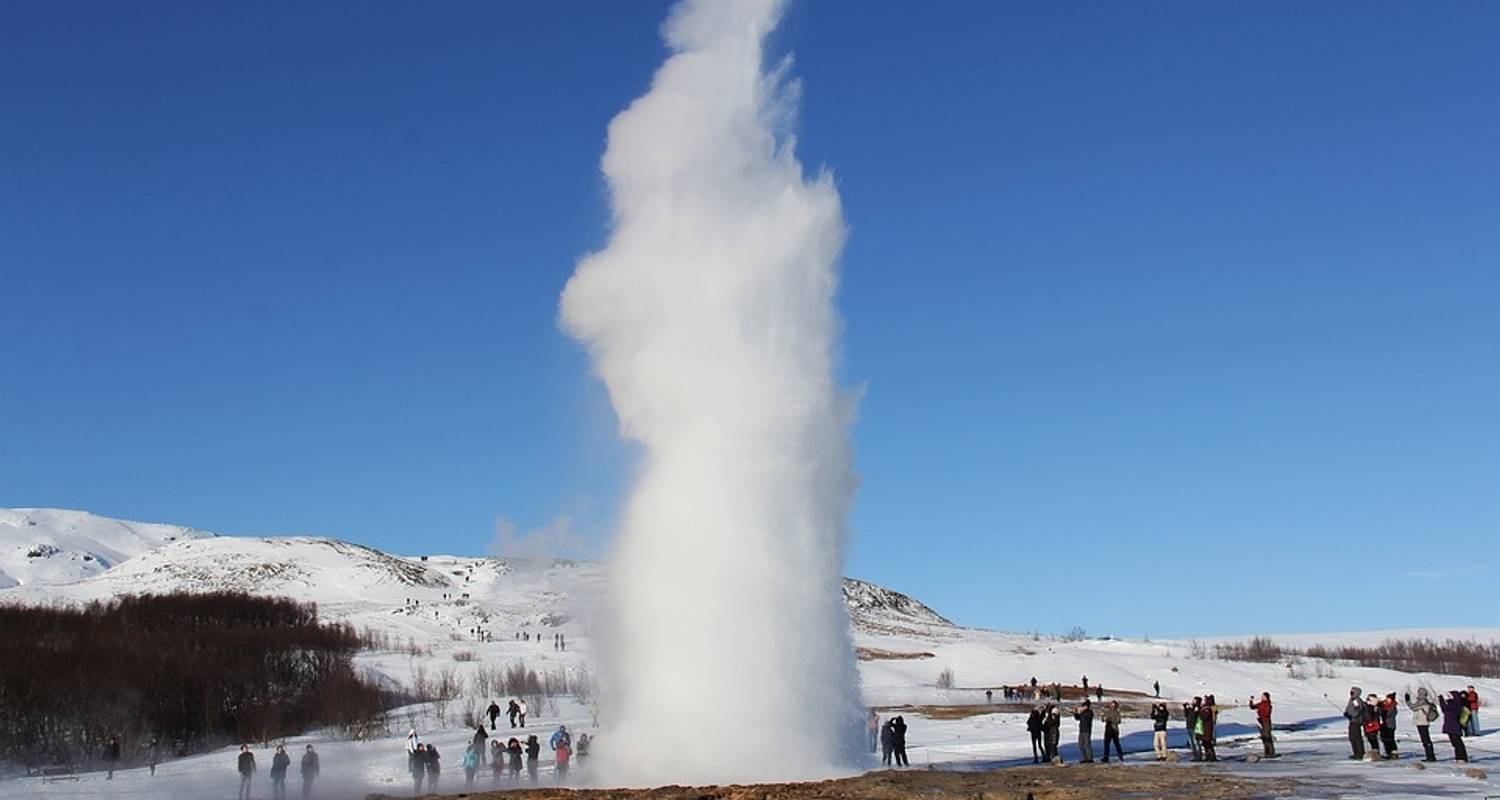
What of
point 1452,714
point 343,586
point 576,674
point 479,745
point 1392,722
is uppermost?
point 343,586

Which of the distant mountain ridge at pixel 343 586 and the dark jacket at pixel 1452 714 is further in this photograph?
the distant mountain ridge at pixel 343 586

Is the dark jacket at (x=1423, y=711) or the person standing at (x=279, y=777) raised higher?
the dark jacket at (x=1423, y=711)

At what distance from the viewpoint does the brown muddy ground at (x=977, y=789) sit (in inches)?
864

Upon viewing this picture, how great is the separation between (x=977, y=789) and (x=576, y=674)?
6430 cm

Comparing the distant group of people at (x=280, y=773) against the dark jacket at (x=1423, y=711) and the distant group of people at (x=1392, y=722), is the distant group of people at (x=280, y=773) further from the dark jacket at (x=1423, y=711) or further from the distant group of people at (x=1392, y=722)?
the dark jacket at (x=1423, y=711)

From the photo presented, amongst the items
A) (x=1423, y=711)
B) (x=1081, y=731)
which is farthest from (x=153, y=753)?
(x=1423, y=711)

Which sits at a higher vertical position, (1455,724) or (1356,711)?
(1356,711)

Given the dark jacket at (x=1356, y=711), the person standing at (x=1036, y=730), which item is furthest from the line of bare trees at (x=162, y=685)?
the dark jacket at (x=1356, y=711)

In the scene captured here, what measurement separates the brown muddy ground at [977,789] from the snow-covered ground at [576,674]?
165 centimetres

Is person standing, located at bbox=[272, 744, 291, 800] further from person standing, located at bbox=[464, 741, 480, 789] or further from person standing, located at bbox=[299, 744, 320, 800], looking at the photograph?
person standing, located at bbox=[464, 741, 480, 789]

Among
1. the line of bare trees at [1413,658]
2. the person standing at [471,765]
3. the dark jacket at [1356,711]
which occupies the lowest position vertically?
the line of bare trees at [1413,658]

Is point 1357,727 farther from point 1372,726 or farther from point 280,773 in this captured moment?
point 280,773

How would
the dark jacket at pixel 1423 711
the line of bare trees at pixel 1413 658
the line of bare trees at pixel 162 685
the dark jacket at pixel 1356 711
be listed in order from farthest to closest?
the line of bare trees at pixel 1413 658, the line of bare trees at pixel 162 685, the dark jacket at pixel 1356 711, the dark jacket at pixel 1423 711

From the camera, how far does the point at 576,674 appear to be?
85438 millimetres
